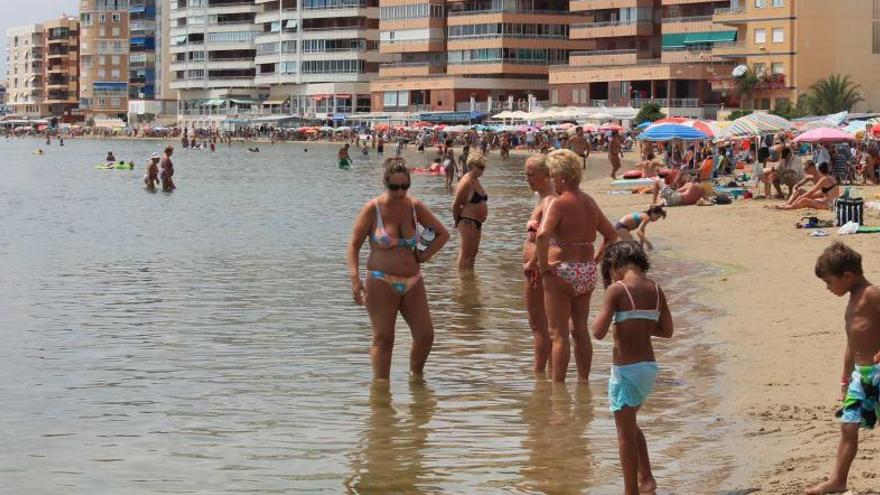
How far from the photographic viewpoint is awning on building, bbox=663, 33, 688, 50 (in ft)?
291

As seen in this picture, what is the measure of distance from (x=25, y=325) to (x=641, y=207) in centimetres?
1674

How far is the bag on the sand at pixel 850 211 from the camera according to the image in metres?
19.7

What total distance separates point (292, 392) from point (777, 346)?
12.6 feet

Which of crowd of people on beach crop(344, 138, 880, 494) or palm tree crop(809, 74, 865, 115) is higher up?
palm tree crop(809, 74, 865, 115)

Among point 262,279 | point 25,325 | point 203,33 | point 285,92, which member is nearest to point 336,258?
point 262,279

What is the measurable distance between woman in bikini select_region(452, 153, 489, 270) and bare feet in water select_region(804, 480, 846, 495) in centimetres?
783

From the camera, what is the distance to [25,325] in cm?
1336

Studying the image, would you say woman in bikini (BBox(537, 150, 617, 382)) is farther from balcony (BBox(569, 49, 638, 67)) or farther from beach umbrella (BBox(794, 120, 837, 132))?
balcony (BBox(569, 49, 638, 67))

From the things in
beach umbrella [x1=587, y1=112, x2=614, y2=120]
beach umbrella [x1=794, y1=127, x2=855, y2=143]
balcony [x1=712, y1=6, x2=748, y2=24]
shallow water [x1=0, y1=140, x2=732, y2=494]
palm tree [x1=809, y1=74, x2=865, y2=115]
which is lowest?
shallow water [x1=0, y1=140, x2=732, y2=494]

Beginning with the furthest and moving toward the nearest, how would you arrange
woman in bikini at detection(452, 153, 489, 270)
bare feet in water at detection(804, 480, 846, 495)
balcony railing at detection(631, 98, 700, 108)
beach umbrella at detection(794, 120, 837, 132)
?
balcony railing at detection(631, 98, 700, 108) < beach umbrella at detection(794, 120, 837, 132) < woman in bikini at detection(452, 153, 489, 270) < bare feet in water at detection(804, 480, 846, 495)

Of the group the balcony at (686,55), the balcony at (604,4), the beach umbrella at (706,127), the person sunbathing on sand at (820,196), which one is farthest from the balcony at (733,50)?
the person sunbathing on sand at (820,196)

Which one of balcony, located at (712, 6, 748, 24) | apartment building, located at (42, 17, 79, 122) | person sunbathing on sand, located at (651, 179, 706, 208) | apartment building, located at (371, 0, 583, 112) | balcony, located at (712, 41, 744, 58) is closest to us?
person sunbathing on sand, located at (651, 179, 706, 208)

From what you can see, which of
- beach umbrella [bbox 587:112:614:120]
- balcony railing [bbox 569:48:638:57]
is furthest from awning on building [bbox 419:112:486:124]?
beach umbrella [bbox 587:112:614:120]

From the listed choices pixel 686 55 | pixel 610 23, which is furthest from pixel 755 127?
pixel 610 23
